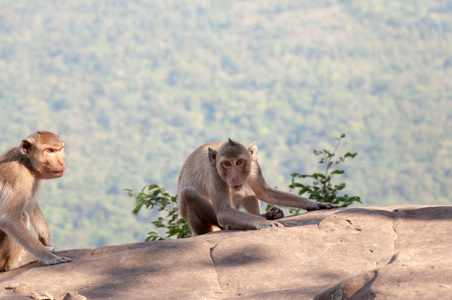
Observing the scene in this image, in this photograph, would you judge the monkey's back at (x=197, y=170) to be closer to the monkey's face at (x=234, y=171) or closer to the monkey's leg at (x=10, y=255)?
the monkey's face at (x=234, y=171)

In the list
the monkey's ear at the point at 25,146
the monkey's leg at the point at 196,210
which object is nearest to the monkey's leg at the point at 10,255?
the monkey's ear at the point at 25,146

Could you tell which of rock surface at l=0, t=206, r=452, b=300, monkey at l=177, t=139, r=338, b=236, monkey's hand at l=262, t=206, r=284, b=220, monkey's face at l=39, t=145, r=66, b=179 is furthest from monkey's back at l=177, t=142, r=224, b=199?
monkey's face at l=39, t=145, r=66, b=179

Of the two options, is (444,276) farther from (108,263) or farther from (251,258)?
(108,263)

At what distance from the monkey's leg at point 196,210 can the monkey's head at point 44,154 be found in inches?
70.9

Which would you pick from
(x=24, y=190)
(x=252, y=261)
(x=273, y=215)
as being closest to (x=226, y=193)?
(x=273, y=215)

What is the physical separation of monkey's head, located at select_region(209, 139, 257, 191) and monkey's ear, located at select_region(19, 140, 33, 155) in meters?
2.25

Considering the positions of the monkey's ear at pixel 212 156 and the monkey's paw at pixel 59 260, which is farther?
the monkey's ear at pixel 212 156

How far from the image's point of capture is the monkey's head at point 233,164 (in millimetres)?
6875

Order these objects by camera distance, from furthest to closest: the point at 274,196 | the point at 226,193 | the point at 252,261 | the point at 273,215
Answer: the point at 274,196 → the point at 273,215 → the point at 226,193 → the point at 252,261

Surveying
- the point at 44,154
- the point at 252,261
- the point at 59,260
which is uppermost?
the point at 44,154

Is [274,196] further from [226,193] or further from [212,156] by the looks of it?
[212,156]

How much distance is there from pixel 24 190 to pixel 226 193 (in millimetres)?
2455

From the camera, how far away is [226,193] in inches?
282

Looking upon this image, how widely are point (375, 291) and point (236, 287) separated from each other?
1.78 meters
